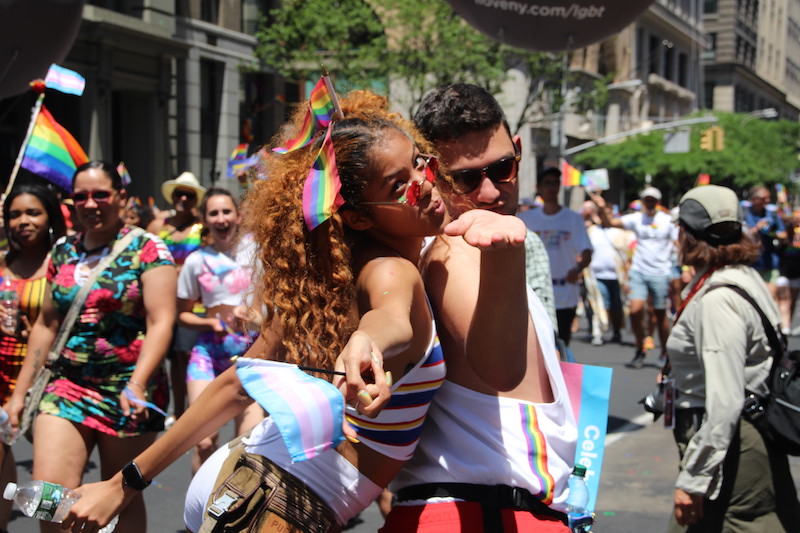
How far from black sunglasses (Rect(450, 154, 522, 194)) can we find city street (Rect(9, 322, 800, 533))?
342 cm

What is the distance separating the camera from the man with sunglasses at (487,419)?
2.01 metres

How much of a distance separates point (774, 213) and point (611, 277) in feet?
13.7

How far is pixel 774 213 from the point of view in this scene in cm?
1538

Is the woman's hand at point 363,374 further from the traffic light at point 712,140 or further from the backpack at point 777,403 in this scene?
the traffic light at point 712,140

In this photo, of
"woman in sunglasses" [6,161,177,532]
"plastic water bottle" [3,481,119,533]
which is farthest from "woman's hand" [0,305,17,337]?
"plastic water bottle" [3,481,119,533]

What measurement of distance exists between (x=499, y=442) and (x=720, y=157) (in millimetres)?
48218

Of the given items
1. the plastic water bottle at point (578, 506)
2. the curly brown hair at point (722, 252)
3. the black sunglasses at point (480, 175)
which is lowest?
the plastic water bottle at point (578, 506)

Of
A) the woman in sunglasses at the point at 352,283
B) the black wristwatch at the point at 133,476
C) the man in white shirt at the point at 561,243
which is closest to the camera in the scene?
the woman in sunglasses at the point at 352,283

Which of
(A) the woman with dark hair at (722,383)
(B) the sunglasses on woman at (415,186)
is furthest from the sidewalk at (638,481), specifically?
(B) the sunglasses on woman at (415,186)

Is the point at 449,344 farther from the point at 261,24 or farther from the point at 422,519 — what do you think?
the point at 261,24

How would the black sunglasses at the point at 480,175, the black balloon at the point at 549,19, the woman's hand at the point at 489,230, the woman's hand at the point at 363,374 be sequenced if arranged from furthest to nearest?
the black balloon at the point at 549,19 < the black sunglasses at the point at 480,175 < the woman's hand at the point at 489,230 < the woman's hand at the point at 363,374

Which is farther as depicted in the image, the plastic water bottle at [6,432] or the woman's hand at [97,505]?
the plastic water bottle at [6,432]

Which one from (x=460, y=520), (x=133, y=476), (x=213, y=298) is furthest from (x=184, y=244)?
(x=460, y=520)

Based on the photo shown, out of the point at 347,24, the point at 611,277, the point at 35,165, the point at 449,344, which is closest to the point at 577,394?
the point at 449,344
